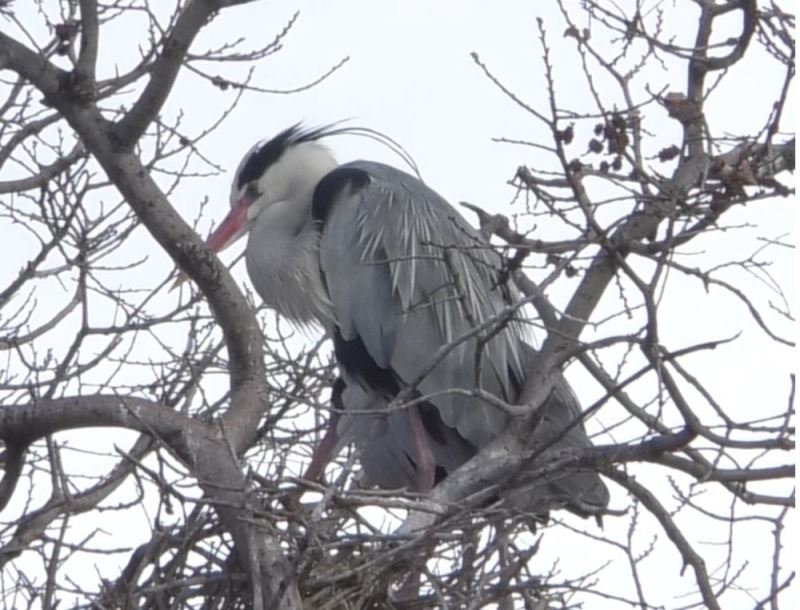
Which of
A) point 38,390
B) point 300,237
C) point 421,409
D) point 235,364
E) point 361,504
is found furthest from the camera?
point 300,237

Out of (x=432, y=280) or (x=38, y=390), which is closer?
(x=38, y=390)

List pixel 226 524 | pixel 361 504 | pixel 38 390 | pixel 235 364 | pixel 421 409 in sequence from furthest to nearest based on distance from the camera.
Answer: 1. pixel 421 409
2. pixel 38 390
3. pixel 235 364
4. pixel 226 524
5. pixel 361 504

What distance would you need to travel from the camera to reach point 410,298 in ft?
16.8

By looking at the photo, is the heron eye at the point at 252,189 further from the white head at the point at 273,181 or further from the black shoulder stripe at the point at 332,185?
the black shoulder stripe at the point at 332,185

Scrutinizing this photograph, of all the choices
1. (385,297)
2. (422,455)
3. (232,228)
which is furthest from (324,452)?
(232,228)

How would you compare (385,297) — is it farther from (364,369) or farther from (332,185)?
(332,185)

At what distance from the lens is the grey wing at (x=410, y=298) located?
4.99 m

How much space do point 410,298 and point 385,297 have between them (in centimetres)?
10

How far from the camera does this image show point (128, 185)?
12.0 feet

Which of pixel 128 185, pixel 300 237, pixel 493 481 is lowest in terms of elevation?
pixel 493 481

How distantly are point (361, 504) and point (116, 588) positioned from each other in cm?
72

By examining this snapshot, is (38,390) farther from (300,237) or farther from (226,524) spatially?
(300,237)

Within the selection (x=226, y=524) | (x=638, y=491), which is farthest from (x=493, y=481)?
(x=226, y=524)

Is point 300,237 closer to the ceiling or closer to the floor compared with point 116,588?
closer to the ceiling
